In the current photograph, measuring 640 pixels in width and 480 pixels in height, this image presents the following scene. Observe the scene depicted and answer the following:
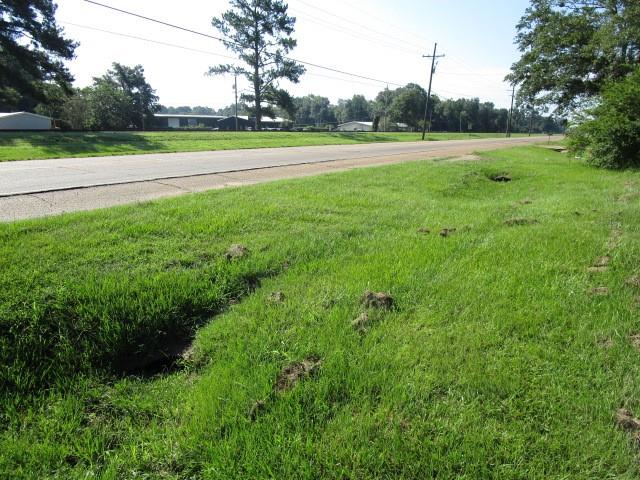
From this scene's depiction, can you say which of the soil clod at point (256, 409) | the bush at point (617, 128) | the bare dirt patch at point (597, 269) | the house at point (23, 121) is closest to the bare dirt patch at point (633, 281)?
→ the bare dirt patch at point (597, 269)

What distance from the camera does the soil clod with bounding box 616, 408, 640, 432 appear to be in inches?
86.7

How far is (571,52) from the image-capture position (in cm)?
2394

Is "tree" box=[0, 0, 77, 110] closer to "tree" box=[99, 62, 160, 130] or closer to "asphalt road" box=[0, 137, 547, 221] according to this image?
"asphalt road" box=[0, 137, 547, 221]

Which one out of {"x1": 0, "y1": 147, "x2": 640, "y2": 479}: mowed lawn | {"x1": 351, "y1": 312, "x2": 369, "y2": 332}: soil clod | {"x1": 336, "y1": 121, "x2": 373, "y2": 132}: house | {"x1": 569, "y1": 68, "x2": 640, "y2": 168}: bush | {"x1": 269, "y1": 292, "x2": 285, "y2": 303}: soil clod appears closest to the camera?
{"x1": 0, "y1": 147, "x2": 640, "y2": 479}: mowed lawn

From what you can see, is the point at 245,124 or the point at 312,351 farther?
the point at 245,124

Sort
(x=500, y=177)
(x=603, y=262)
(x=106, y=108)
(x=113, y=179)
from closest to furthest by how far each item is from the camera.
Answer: (x=603, y=262) → (x=113, y=179) → (x=500, y=177) → (x=106, y=108)

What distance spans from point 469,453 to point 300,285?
7.41ft

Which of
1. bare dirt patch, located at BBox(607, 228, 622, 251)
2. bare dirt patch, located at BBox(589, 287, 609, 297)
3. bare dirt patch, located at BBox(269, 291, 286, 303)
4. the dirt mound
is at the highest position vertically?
bare dirt patch, located at BBox(607, 228, 622, 251)

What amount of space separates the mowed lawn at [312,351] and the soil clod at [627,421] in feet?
0.16

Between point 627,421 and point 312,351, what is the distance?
1.86m

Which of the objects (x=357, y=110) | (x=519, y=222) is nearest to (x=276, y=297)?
(x=519, y=222)

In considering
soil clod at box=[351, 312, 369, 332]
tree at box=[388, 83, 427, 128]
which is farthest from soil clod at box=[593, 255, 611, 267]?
tree at box=[388, 83, 427, 128]

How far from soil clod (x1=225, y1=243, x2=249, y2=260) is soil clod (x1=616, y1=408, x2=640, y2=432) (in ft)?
11.3

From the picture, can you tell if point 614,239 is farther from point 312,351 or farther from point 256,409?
point 256,409
